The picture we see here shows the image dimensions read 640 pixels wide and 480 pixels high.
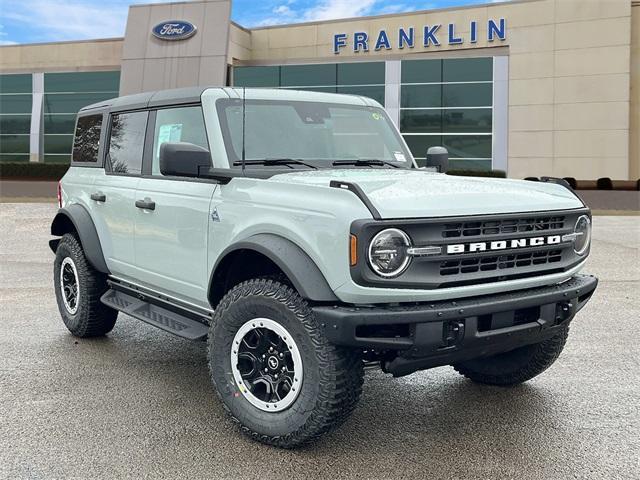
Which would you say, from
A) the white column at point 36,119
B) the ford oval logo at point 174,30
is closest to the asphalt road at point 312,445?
the ford oval logo at point 174,30

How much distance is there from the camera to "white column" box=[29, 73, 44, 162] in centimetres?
4028

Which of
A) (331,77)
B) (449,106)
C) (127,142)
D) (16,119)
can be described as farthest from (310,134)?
(16,119)

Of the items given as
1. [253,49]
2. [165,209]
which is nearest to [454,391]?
[165,209]

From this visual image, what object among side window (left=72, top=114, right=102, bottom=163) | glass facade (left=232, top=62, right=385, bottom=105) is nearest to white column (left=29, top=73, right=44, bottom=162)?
glass facade (left=232, top=62, right=385, bottom=105)

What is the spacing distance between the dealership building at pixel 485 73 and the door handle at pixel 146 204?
29.7 metres

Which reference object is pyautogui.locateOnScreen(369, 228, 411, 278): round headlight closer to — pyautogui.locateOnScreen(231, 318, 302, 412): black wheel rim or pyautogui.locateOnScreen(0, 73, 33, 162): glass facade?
pyautogui.locateOnScreen(231, 318, 302, 412): black wheel rim

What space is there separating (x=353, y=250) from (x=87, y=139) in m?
3.86

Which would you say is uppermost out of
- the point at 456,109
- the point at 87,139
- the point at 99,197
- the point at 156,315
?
the point at 456,109

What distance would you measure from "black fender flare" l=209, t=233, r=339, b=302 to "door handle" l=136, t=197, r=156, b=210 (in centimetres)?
128

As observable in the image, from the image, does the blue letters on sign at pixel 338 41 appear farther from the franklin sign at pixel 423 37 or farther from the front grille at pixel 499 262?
the front grille at pixel 499 262

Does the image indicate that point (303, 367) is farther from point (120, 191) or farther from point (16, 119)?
point (16, 119)

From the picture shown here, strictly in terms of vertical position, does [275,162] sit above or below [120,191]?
above

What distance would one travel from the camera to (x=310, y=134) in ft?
15.5

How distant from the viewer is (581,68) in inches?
1339
